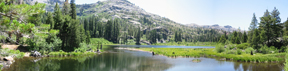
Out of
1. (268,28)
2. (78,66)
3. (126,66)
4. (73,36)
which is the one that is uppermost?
(268,28)

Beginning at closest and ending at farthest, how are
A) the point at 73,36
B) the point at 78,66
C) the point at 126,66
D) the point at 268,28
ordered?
the point at 78,66 → the point at 126,66 → the point at 73,36 → the point at 268,28

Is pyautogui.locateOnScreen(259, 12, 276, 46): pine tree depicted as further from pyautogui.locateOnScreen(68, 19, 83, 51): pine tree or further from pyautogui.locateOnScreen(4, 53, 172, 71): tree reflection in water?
pyautogui.locateOnScreen(68, 19, 83, 51): pine tree

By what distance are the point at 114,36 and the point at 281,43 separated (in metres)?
133

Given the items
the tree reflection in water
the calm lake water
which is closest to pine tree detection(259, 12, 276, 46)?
the calm lake water

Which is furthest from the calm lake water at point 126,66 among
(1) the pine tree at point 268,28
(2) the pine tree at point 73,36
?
(1) the pine tree at point 268,28

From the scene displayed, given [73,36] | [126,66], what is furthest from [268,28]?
[73,36]

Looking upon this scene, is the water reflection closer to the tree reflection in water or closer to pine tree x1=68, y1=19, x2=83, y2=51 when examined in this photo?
the tree reflection in water

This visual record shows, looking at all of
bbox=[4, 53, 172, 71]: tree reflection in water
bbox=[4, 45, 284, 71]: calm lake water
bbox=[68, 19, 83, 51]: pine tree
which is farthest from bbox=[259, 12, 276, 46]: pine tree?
bbox=[68, 19, 83, 51]: pine tree

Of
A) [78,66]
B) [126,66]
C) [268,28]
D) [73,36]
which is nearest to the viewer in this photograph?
[78,66]

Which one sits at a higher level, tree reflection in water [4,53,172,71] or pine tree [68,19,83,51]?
pine tree [68,19,83,51]

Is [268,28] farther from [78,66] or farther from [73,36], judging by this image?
[73,36]

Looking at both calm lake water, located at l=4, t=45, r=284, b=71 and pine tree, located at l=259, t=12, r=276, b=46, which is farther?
pine tree, located at l=259, t=12, r=276, b=46

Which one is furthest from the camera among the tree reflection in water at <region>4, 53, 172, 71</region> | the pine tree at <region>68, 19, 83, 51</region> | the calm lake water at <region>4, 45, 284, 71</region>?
the pine tree at <region>68, 19, 83, 51</region>

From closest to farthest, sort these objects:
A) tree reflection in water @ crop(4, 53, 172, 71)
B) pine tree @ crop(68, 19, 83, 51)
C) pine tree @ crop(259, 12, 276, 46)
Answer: tree reflection in water @ crop(4, 53, 172, 71)
pine tree @ crop(68, 19, 83, 51)
pine tree @ crop(259, 12, 276, 46)
